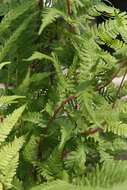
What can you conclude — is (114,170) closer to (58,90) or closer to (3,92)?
(58,90)

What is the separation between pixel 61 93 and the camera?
3.11 feet

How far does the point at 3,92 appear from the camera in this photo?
108 cm

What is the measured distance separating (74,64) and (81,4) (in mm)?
155

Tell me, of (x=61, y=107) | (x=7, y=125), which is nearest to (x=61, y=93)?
(x=61, y=107)

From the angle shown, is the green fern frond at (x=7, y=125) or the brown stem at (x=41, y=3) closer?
the green fern frond at (x=7, y=125)

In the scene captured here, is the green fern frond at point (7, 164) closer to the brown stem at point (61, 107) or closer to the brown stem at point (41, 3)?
the brown stem at point (61, 107)

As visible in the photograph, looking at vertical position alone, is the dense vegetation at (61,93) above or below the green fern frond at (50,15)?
below

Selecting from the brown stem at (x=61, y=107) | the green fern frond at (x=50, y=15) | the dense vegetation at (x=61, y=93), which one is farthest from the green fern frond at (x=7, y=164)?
the green fern frond at (x=50, y=15)

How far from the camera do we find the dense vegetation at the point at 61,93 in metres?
0.92

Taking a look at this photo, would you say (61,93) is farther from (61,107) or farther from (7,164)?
(7,164)

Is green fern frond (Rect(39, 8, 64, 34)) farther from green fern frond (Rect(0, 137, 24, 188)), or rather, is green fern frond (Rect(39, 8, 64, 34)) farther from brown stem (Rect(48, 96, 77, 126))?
green fern frond (Rect(0, 137, 24, 188))

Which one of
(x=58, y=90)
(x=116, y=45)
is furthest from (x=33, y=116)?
(x=116, y=45)

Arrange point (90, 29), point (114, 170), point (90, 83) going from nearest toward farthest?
point (114, 170), point (90, 83), point (90, 29)

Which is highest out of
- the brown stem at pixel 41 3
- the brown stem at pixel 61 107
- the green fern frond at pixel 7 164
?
the brown stem at pixel 41 3
